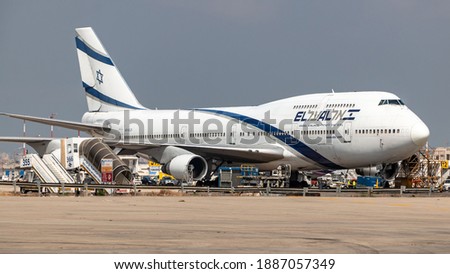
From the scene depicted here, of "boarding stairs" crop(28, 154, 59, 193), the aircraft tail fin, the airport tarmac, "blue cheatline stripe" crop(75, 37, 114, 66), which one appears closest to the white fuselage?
"boarding stairs" crop(28, 154, 59, 193)

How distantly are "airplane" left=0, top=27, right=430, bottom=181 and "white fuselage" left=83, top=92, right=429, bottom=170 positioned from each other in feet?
0.16

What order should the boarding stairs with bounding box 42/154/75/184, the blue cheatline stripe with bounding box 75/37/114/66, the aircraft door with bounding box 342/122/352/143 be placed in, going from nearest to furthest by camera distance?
the aircraft door with bounding box 342/122/352/143 < the boarding stairs with bounding box 42/154/75/184 < the blue cheatline stripe with bounding box 75/37/114/66

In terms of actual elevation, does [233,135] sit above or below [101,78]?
below

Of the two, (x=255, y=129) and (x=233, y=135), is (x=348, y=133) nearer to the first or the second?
(x=255, y=129)

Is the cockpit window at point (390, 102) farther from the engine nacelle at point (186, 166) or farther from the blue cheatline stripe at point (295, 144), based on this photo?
the engine nacelle at point (186, 166)

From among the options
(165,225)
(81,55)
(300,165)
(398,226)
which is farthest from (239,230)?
(81,55)

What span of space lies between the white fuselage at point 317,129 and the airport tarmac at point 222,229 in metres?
13.7

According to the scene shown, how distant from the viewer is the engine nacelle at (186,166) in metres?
45.8

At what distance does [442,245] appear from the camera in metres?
14.6

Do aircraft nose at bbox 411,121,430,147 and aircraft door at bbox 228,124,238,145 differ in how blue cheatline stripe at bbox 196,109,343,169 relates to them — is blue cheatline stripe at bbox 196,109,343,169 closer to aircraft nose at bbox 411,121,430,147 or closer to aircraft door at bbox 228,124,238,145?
aircraft door at bbox 228,124,238,145

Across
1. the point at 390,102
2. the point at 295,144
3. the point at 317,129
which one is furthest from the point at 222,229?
the point at 295,144

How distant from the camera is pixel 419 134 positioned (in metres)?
→ 40.0

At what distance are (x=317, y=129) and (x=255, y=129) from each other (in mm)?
4572

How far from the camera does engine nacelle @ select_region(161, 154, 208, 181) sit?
4581 cm
